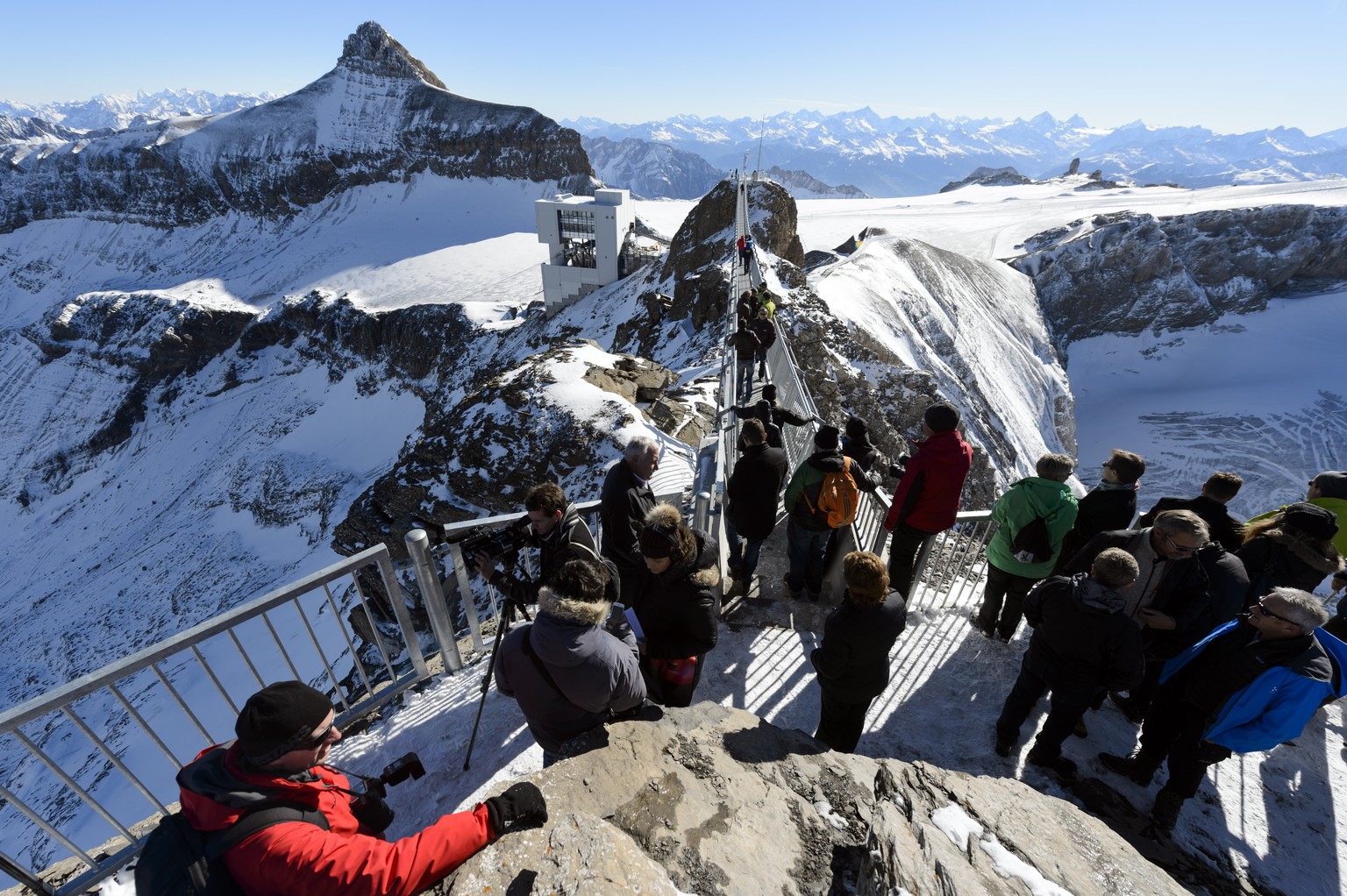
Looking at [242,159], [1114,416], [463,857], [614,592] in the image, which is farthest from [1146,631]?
[242,159]

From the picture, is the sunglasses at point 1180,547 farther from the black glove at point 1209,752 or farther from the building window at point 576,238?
the building window at point 576,238

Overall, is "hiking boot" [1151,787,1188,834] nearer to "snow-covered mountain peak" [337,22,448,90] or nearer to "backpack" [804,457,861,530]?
"backpack" [804,457,861,530]

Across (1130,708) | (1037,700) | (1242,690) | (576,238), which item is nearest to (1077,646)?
(1037,700)

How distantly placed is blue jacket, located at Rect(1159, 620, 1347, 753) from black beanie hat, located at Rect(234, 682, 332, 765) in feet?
15.7

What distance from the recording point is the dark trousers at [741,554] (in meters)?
5.70

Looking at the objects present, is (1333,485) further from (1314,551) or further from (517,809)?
(517,809)

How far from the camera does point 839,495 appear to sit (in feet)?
16.2

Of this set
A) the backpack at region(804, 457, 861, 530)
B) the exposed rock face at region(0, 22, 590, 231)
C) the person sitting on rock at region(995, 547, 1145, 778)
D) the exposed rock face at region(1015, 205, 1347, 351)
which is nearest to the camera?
the person sitting on rock at region(995, 547, 1145, 778)

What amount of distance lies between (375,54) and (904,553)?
10699 centimetres

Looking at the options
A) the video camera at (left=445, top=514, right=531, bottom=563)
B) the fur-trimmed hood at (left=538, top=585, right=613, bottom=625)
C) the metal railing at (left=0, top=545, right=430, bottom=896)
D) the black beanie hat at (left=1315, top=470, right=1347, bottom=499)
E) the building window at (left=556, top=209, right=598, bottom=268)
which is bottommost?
the metal railing at (left=0, top=545, right=430, bottom=896)

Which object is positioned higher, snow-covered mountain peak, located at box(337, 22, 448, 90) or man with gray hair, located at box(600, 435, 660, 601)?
snow-covered mountain peak, located at box(337, 22, 448, 90)

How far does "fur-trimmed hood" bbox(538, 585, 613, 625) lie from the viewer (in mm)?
2549

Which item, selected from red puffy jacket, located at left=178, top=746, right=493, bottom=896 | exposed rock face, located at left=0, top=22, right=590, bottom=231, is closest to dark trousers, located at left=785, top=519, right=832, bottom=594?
red puffy jacket, located at left=178, top=746, right=493, bottom=896

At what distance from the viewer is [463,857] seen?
6.97 ft
